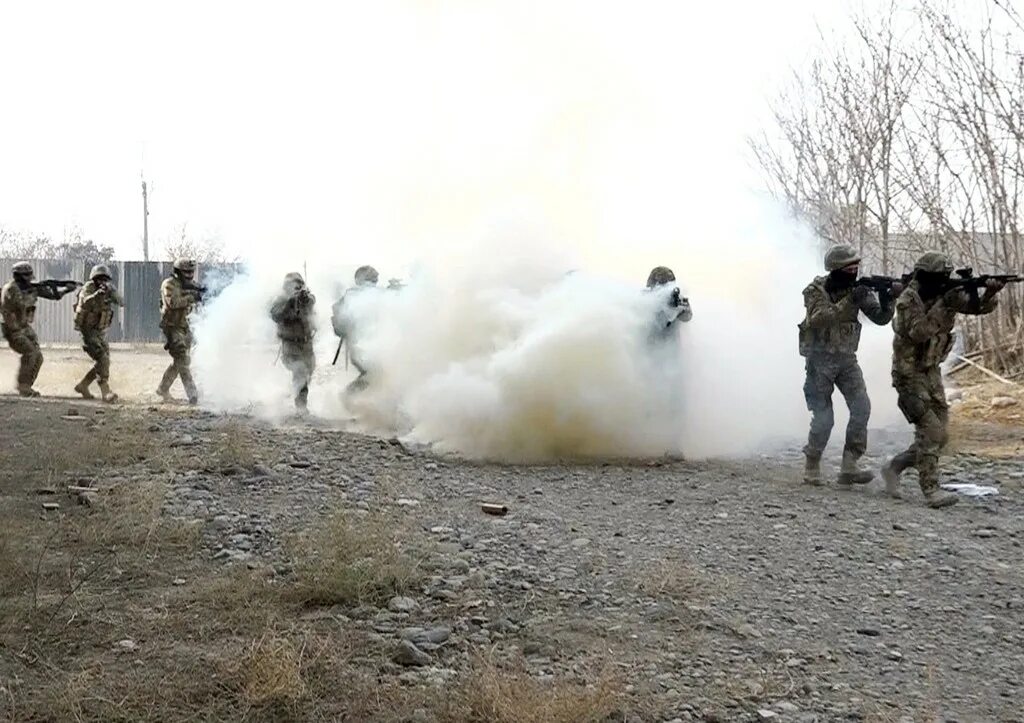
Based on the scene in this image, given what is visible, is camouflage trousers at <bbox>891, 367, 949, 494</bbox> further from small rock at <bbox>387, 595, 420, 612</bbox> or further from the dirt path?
small rock at <bbox>387, 595, 420, 612</bbox>

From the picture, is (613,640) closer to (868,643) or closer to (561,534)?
(868,643)

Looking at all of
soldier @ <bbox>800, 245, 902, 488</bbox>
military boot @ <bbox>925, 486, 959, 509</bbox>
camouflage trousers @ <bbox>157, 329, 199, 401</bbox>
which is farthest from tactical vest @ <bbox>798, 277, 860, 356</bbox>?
camouflage trousers @ <bbox>157, 329, 199, 401</bbox>

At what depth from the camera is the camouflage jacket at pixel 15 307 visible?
12000mm

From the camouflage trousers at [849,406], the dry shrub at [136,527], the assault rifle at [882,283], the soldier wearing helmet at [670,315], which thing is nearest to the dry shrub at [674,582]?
the dry shrub at [136,527]

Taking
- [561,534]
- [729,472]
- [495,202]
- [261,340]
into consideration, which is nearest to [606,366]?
[729,472]

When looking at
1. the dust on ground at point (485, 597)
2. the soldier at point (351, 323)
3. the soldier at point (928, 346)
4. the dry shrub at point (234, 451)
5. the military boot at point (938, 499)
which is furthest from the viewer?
the soldier at point (351, 323)

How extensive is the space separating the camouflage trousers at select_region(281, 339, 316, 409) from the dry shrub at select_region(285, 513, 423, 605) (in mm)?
5965

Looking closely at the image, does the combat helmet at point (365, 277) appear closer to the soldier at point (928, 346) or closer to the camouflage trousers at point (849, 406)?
the camouflage trousers at point (849, 406)

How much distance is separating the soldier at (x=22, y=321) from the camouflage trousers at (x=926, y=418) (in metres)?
9.92

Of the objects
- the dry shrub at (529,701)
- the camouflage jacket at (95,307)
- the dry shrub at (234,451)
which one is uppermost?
the camouflage jacket at (95,307)

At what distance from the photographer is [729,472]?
7.79m

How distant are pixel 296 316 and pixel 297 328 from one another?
139mm

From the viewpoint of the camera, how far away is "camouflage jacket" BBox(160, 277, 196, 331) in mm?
11898

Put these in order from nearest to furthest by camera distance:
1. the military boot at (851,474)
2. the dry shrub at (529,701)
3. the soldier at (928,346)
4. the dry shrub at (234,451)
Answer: the dry shrub at (529,701) → the soldier at (928,346) → the dry shrub at (234,451) → the military boot at (851,474)
